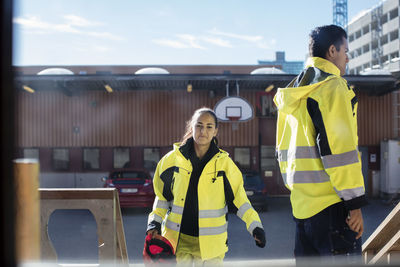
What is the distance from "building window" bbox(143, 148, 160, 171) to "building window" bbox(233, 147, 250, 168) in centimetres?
378

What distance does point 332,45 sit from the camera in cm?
259

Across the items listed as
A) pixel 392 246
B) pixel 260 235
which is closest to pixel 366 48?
pixel 392 246

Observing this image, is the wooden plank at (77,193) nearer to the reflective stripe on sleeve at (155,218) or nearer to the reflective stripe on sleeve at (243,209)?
the reflective stripe on sleeve at (155,218)

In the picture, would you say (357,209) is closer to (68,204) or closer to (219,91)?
(68,204)

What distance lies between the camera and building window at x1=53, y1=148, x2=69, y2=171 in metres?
16.9

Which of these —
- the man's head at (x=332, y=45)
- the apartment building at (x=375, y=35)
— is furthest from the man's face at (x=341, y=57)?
the apartment building at (x=375, y=35)

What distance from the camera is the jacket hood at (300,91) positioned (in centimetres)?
248

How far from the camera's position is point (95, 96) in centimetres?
1678

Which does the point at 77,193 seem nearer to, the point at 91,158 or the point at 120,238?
the point at 120,238

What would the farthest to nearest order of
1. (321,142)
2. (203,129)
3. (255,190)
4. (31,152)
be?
(31,152) < (255,190) < (203,129) < (321,142)

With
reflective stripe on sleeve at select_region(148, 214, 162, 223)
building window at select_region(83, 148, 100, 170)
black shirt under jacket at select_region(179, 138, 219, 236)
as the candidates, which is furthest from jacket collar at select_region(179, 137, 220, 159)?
building window at select_region(83, 148, 100, 170)

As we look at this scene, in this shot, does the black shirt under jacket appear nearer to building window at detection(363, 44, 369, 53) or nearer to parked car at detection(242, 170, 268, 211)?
parked car at detection(242, 170, 268, 211)

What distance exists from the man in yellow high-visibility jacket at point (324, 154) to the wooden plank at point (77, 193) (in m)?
1.40

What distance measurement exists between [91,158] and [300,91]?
15.7 metres
